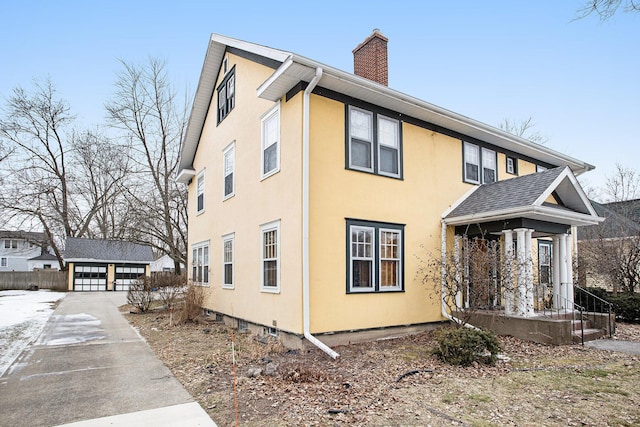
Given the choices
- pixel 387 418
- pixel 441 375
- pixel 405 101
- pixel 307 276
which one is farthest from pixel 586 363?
pixel 405 101

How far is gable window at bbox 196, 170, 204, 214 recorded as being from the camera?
1645cm

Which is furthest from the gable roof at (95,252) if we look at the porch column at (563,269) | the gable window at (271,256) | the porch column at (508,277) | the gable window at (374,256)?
the porch column at (563,269)

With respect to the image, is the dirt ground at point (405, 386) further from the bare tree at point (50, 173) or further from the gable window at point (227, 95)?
the bare tree at point (50, 173)

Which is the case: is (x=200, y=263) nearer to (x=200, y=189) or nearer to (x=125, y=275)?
(x=200, y=189)

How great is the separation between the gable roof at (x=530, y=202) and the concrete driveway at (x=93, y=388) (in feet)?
26.5

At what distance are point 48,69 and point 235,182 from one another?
102ft

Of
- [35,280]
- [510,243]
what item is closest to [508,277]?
[510,243]

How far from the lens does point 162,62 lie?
28.4 m

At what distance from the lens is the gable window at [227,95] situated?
1330 cm

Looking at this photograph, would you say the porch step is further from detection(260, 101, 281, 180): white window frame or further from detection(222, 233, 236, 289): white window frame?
detection(222, 233, 236, 289): white window frame

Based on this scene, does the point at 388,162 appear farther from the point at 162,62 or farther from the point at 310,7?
the point at 162,62

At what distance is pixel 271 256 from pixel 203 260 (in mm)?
6673

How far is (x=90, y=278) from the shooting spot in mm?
35438

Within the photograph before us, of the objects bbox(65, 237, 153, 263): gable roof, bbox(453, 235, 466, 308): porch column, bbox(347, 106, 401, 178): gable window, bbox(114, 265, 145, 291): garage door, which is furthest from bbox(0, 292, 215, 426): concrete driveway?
bbox(114, 265, 145, 291): garage door
